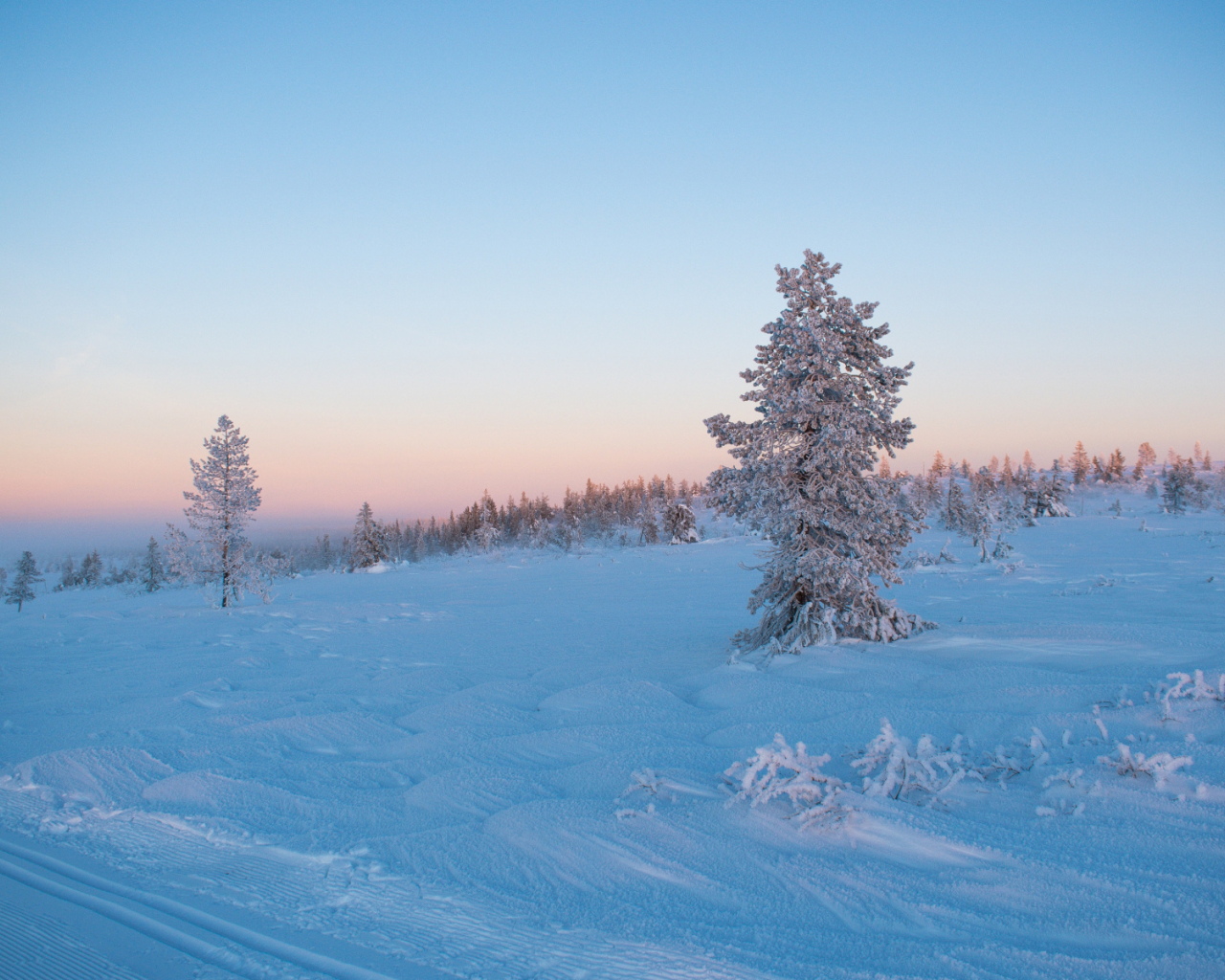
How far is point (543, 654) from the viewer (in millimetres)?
11922

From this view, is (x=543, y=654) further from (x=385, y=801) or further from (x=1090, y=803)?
(x=1090, y=803)

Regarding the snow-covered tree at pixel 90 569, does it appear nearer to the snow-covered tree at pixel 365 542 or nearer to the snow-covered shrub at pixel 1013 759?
the snow-covered tree at pixel 365 542

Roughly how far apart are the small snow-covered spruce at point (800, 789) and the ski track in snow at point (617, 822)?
0.11 meters

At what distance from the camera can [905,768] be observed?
441 cm

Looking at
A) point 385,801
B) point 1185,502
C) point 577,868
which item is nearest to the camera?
point 577,868

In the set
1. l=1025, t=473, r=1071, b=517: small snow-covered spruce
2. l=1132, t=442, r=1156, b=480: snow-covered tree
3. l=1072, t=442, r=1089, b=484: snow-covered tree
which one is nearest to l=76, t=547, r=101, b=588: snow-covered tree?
l=1025, t=473, r=1071, b=517: small snow-covered spruce

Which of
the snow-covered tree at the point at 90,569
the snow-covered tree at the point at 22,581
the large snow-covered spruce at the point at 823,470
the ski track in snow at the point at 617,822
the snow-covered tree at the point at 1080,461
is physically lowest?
the snow-covered tree at the point at 90,569

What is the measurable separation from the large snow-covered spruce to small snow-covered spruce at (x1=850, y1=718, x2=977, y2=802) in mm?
4966

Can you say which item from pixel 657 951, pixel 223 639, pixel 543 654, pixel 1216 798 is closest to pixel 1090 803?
pixel 1216 798

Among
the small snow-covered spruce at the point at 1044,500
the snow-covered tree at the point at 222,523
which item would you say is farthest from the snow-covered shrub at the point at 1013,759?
the small snow-covered spruce at the point at 1044,500

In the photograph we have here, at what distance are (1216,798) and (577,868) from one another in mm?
4069

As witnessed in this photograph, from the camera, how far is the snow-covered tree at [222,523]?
23328mm

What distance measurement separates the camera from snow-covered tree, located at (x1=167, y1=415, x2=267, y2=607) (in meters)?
23.3

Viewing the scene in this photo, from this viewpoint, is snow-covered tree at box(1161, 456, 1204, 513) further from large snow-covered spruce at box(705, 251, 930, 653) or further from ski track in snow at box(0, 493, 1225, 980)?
large snow-covered spruce at box(705, 251, 930, 653)
